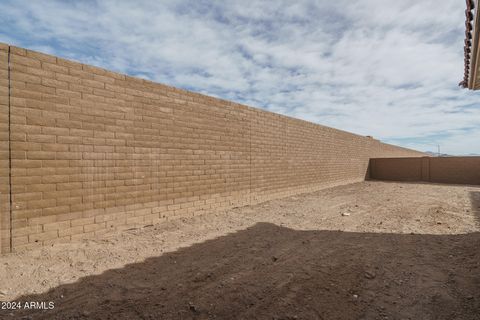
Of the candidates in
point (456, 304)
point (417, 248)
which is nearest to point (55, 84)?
point (456, 304)

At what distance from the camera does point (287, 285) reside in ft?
11.3

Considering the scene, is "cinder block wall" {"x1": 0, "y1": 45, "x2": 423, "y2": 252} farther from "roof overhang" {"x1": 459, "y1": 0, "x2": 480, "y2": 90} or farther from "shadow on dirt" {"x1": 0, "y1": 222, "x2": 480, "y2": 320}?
"roof overhang" {"x1": 459, "y1": 0, "x2": 480, "y2": 90}

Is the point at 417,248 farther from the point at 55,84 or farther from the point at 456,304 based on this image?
the point at 55,84

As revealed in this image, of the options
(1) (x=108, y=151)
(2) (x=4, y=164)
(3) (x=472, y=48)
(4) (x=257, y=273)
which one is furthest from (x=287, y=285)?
(3) (x=472, y=48)

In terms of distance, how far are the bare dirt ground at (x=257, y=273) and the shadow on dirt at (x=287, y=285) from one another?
0.04ft

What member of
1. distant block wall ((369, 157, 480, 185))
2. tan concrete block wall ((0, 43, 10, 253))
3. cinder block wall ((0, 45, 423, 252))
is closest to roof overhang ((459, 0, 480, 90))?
cinder block wall ((0, 45, 423, 252))

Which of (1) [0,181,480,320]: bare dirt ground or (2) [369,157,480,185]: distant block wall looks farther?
(2) [369,157,480,185]: distant block wall

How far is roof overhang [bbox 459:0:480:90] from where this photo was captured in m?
4.03

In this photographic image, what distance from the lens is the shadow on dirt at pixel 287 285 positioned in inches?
113

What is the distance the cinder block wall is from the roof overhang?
5.41 metres

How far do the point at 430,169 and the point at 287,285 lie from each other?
20.6 meters

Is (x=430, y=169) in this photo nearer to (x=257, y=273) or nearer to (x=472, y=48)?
(x=472, y=48)

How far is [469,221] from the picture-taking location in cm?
690

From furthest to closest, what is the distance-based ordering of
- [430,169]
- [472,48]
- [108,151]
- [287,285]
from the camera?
[430,169] < [108,151] < [472,48] < [287,285]
